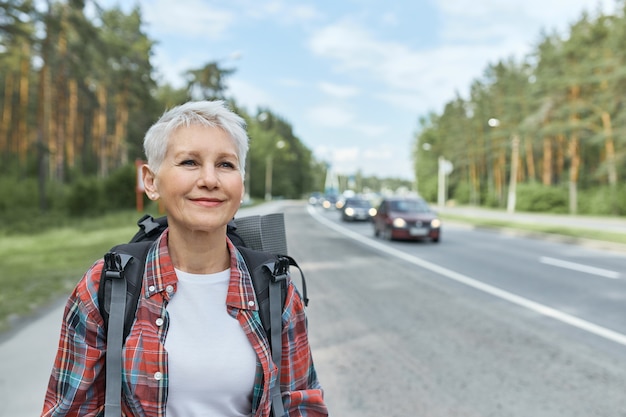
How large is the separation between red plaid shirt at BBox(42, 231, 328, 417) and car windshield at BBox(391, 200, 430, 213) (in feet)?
57.4

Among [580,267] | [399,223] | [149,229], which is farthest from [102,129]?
[149,229]

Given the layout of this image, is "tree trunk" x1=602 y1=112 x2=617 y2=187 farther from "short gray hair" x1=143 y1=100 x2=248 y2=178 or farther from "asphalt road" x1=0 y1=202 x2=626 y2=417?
"short gray hair" x1=143 y1=100 x2=248 y2=178

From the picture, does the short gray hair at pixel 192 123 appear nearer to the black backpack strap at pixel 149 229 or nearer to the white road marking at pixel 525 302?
the black backpack strap at pixel 149 229

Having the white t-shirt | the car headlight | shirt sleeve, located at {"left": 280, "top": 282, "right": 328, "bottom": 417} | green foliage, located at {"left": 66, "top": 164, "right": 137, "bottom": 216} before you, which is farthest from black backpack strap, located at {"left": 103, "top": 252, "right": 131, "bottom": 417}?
green foliage, located at {"left": 66, "top": 164, "right": 137, "bottom": 216}

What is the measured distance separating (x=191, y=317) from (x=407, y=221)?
→ 653 inches

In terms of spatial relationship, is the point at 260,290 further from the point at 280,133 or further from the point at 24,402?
the point at 280,133

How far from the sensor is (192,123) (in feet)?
5.56

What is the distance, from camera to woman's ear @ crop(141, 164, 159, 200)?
1812 millimetres

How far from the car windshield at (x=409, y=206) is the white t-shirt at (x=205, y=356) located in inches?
690

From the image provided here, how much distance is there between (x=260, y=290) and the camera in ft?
5.67

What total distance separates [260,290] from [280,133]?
126 m

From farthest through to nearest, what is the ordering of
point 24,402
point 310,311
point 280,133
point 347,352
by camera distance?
point 280,133 → point 310,311 → point 347,352 → point 24,402

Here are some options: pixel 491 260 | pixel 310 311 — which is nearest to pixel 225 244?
pixel 310 311

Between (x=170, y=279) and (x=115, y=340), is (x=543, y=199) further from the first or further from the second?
(x=115, y=340)
